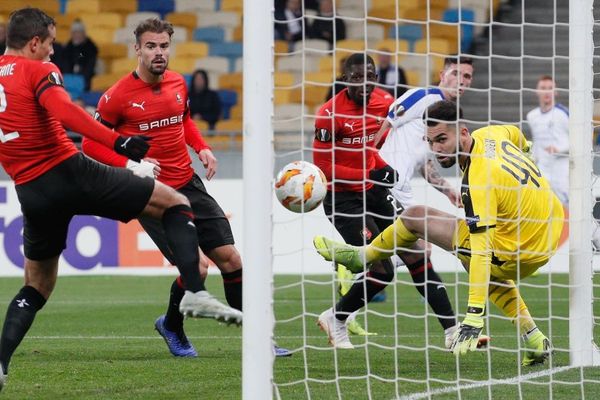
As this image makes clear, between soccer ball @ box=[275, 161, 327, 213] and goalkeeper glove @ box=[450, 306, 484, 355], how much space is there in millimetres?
1274

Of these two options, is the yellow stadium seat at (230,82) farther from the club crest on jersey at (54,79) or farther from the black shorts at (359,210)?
the club crest on jersey at (54,79)

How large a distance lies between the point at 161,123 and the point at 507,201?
2.24 m

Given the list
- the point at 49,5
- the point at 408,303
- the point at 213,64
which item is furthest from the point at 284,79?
the point at 408,303

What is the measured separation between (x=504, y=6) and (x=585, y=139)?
12.2 m

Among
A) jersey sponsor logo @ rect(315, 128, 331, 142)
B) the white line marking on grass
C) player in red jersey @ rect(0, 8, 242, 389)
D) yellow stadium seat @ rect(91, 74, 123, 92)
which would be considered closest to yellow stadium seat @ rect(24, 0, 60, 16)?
yellow stadium seat @ rect(91, 74, 123, 92)

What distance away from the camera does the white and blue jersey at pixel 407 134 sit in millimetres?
8438

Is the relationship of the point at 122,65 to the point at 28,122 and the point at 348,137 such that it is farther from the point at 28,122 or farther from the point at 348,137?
the point at 28,122

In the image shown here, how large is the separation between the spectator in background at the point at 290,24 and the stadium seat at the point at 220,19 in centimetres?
133

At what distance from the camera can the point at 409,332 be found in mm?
8719

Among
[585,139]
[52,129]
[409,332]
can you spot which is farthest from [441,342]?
[52,129]

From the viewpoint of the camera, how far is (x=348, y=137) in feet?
27.2

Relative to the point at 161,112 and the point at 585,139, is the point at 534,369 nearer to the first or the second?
the point at 585,139

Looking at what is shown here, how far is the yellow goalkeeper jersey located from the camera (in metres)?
6.37

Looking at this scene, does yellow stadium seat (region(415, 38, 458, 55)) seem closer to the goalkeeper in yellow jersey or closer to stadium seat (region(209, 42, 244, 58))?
stadium seat (region(209, 42, 244, 58))
